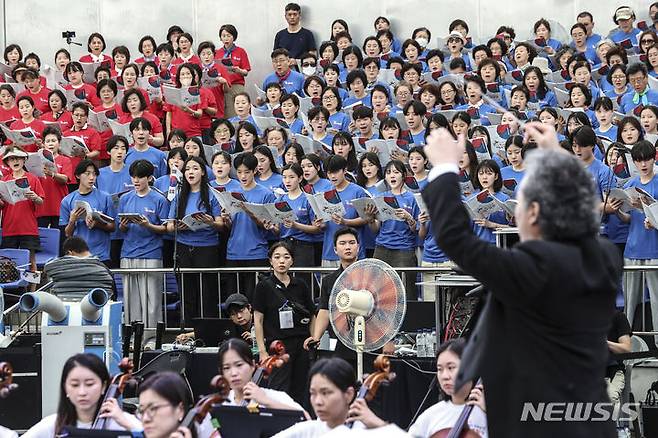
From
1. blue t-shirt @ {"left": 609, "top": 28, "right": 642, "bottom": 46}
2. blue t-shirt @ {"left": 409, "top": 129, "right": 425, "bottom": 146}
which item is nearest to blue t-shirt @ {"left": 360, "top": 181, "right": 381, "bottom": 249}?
blue t-shirt @ {"left": 409, "top": 129, "right": 425, "bottom": 146}

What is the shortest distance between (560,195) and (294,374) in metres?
6.46

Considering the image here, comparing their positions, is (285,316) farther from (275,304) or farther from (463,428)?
(463,428)

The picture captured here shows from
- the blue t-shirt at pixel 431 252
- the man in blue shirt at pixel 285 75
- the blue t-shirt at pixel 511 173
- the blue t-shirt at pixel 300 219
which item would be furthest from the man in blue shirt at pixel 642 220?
the man in blue shirt at pixel 285 75

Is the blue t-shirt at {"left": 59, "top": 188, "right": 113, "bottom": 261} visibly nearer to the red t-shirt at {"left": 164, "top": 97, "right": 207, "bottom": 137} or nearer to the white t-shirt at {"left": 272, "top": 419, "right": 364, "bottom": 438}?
the red t-shirt at {"left": 164, "top": 97, "right": 207, "bottom": 137}

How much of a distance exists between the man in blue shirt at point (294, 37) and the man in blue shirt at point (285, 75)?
1.71m

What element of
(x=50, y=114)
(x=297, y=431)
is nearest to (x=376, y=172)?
(x=50, y=114)

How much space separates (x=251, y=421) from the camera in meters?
6.84

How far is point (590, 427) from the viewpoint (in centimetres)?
401

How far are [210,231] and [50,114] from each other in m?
4.73

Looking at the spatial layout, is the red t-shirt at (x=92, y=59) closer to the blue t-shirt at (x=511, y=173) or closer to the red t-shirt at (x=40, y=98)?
the red t-shirt at (x=40, y=98)

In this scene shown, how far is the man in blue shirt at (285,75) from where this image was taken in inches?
699

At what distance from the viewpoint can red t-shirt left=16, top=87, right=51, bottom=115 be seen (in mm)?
17016

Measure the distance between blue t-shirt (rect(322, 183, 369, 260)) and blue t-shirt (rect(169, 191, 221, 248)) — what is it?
1.13 meters

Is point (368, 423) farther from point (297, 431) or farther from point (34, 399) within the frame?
point (34, 399)
